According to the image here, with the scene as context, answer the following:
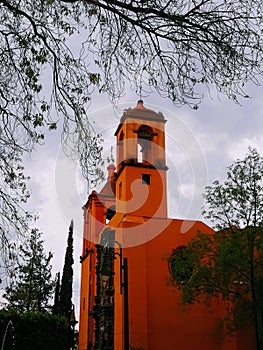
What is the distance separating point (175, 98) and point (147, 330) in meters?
14.3

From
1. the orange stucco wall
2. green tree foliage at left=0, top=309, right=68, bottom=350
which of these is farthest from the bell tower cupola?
green tree foliage at left=0, top=309, right=68, bottom=350

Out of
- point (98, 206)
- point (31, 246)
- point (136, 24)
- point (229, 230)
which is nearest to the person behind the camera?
point (136, 24)

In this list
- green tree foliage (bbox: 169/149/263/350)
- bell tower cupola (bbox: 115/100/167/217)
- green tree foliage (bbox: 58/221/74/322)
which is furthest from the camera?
green tree foliage (bbox: 58/221/74/322)

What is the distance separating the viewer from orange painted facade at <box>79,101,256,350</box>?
17.9 m

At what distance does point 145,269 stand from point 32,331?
5.11 m

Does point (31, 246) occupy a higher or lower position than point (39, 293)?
lower

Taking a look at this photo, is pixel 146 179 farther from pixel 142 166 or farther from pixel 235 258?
pixel 235 258

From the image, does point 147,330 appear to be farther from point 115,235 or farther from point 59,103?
point 59,103

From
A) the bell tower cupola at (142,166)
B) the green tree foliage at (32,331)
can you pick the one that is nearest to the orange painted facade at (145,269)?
the bell tower cupola at (142,166)

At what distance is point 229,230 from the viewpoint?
50.9 feet

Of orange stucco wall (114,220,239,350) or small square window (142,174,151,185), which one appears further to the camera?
small square window (142,174,151,185)

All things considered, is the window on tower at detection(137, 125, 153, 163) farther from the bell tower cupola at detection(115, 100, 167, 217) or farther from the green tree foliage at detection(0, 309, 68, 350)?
the green tree foliage at detection(0, 309, 68, 350)

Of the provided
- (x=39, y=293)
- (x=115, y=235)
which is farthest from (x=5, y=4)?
(x=39, y=293)

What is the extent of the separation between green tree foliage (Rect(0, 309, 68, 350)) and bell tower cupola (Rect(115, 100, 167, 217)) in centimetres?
609
